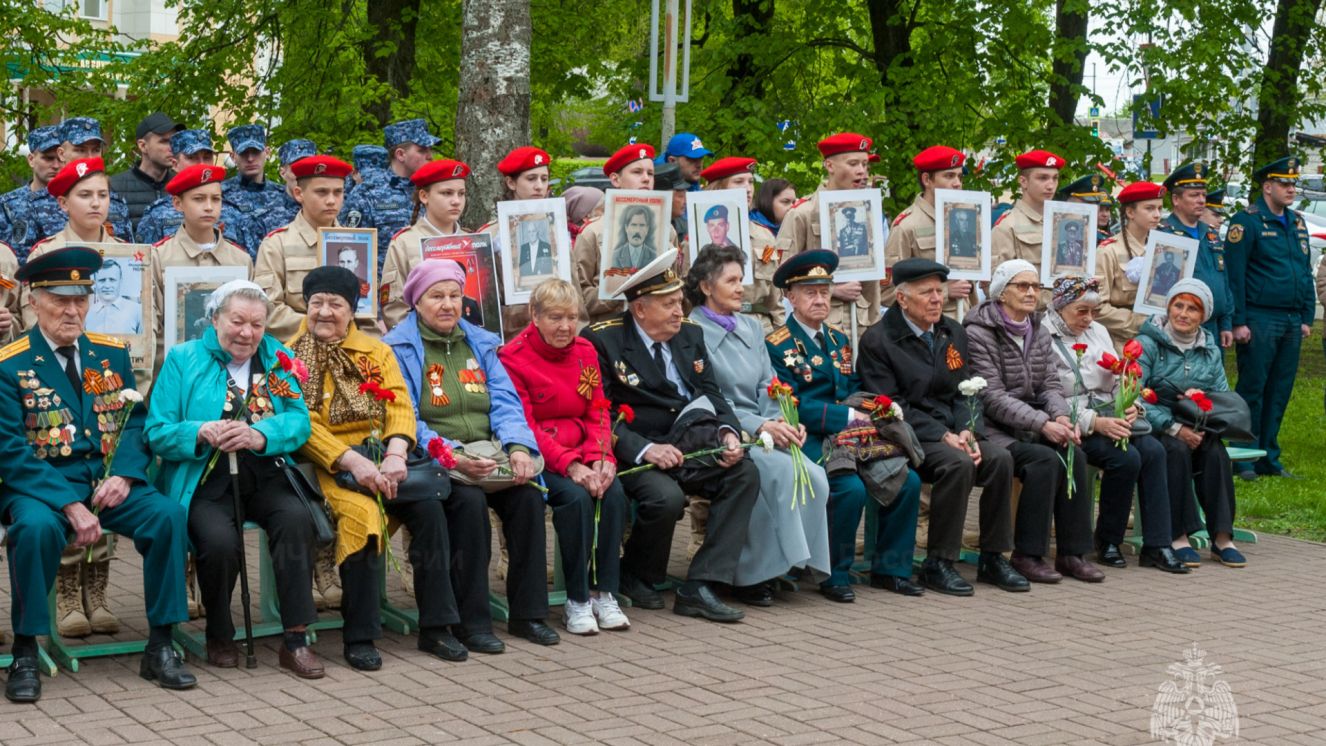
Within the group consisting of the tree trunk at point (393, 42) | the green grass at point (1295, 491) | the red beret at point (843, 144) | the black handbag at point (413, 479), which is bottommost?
the green grass at point (1295, 491)

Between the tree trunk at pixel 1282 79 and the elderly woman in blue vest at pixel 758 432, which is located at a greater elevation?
the tree trunk at pixel 1282 79

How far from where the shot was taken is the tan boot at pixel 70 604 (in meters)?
7.14

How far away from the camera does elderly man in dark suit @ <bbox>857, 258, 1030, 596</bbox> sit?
8.63 meters

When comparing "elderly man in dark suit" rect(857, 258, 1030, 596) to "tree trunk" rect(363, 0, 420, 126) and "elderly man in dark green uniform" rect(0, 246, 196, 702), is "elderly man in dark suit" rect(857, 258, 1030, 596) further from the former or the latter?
"tree trunk" rect(363, 0, 420, 126)

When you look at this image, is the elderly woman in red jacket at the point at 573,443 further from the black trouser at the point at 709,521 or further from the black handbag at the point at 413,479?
the black handbag at the point at 413,479

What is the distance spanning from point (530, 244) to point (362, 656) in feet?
8.58

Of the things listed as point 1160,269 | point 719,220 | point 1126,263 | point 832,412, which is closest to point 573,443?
point 832,412

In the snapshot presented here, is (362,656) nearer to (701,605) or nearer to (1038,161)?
(701,605)

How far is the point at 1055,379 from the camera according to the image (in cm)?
930

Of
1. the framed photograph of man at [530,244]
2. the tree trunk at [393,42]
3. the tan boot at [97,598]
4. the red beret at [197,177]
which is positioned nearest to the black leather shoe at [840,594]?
the framed photograph of man at [530,244]

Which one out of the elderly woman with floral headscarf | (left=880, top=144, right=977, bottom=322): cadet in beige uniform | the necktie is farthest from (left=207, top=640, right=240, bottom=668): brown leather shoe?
(left=880, top=144, right=977, bottom=322): cadet in beige uniform

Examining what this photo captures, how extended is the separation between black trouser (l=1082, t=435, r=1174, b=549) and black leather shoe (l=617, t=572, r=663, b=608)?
276 centimetres

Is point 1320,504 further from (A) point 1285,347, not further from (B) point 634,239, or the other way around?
(B) point 634,239

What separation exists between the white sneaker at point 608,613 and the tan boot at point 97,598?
2080 millimetres
